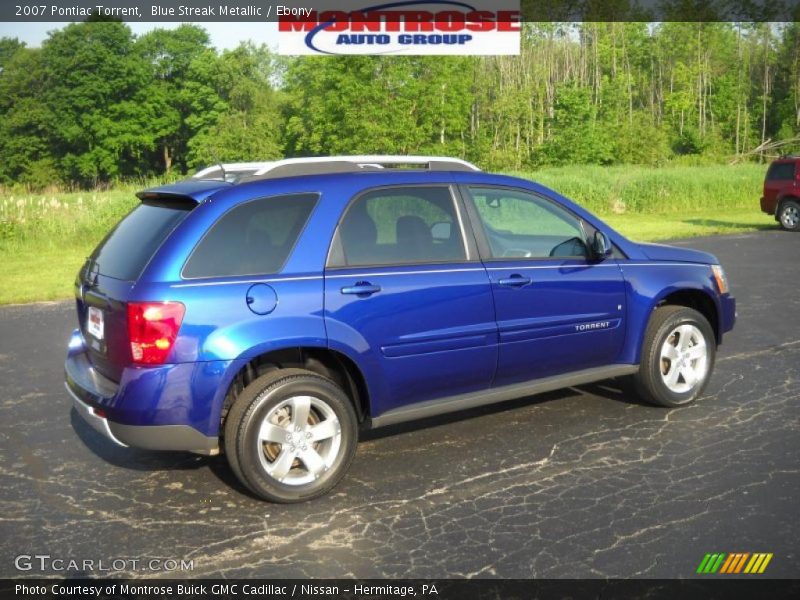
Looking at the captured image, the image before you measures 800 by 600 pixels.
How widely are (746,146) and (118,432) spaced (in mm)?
77511

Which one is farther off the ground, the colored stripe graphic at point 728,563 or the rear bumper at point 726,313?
the rear bumper at point 726,313

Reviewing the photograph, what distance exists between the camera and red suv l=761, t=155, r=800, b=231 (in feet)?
65.5

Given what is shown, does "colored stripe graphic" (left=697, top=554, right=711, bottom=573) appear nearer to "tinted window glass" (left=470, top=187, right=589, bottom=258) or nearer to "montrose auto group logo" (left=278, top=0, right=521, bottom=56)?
"tinted window glass" (left=470, top=187, right=589, bottom=258)

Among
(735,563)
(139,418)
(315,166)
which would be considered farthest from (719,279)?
(139,418)

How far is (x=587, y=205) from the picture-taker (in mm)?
27719

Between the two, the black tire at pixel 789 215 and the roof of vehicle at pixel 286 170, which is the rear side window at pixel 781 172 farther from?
the roof of vehicle at pixel 286 170

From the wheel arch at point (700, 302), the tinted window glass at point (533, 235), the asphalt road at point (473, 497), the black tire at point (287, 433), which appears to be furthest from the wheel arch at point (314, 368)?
the wheel arch at point (700, 302)

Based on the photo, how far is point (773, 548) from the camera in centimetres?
399

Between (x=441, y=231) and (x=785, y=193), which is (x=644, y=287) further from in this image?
(x=785, y=193)

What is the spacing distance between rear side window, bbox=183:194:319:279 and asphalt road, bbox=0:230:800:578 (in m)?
1.30

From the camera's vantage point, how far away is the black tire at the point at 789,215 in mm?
19984

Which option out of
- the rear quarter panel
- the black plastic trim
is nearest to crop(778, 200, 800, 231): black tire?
the rear quarter panel

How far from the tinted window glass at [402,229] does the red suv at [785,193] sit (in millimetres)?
17144

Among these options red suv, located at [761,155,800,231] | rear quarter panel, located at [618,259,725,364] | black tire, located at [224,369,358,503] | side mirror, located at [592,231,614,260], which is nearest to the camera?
Answer: black tire, located at [224,369,358,503]
